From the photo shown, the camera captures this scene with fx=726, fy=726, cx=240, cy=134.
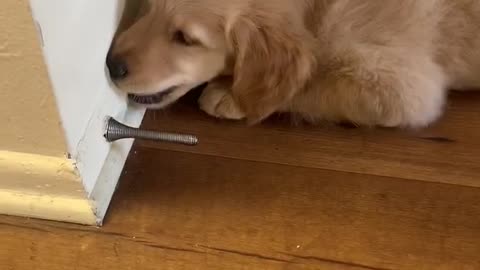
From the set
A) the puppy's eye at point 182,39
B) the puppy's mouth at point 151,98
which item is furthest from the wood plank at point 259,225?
the puppy's eye at point 182,39

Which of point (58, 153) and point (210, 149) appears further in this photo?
point (210, 149)

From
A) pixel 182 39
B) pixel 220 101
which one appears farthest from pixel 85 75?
pixel 220 101

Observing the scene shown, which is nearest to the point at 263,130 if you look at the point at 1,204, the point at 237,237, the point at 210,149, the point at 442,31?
the point at 210,149

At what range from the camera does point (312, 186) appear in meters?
1.23

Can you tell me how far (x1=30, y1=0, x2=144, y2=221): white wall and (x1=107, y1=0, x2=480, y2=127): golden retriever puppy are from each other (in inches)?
1.7

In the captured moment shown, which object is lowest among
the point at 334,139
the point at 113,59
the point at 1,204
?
the point at 1,204

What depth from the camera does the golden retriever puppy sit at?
3.90 ft

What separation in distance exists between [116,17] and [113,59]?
73mm

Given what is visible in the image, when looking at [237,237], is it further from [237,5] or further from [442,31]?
[442,31]

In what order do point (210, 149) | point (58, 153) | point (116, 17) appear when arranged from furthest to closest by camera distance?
point (210, 149) < point (116, 17) < point (58, 153)

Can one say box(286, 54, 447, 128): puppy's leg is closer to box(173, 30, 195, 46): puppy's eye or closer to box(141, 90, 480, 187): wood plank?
box(141, 90, 480, 187): wood plank

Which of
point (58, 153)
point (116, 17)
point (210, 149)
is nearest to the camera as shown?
point (58, 153)

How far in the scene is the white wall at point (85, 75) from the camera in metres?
0.92

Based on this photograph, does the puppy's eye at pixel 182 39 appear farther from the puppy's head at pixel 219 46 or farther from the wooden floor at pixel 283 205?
the wooden floor at pixel 283 205
